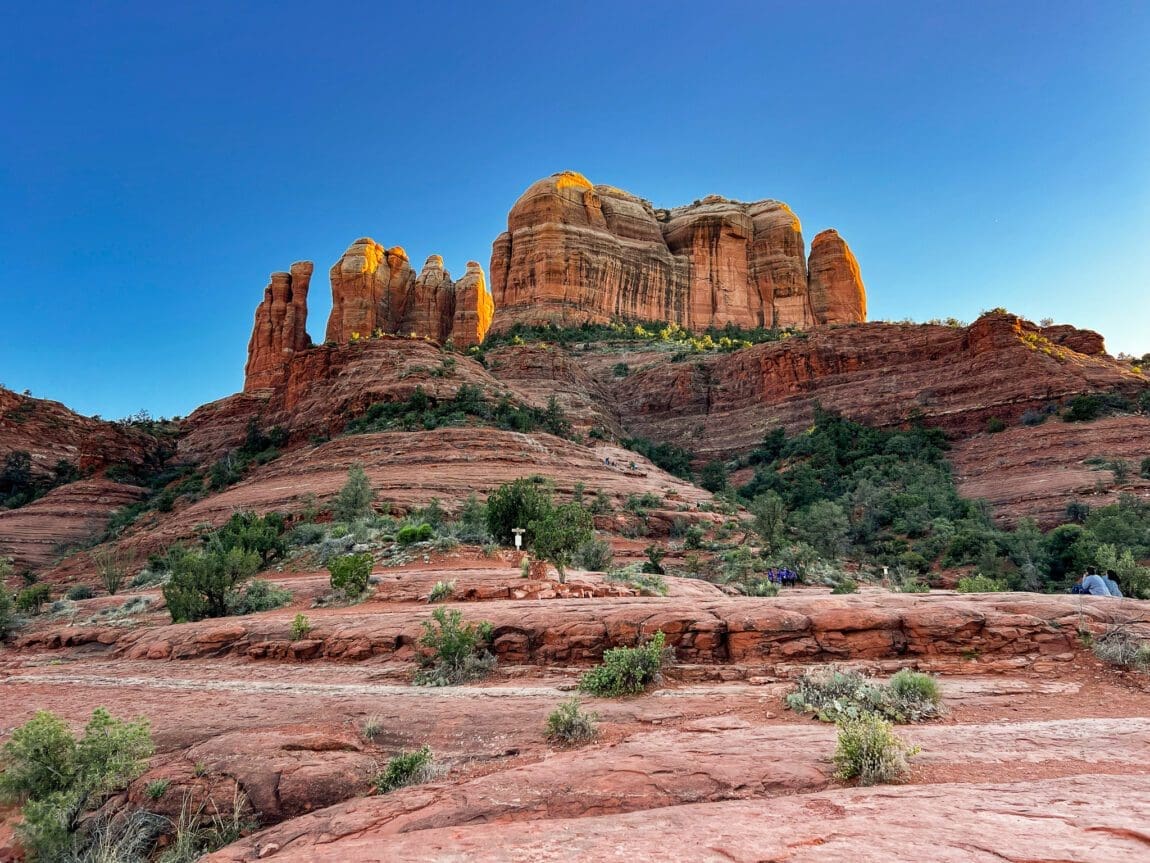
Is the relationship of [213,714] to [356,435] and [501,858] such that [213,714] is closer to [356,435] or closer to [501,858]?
[501,858]

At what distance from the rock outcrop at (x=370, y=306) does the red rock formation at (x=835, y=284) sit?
1721 inches

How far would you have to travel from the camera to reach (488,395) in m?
41.1

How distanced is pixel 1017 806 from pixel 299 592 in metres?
16.2

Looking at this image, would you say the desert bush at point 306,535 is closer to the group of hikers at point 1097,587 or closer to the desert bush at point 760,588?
the desert bush at point 760,588

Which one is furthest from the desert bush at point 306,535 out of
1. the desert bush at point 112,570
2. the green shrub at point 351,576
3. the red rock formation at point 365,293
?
the red rock formation at point 365,293

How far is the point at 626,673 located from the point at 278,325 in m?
78.7

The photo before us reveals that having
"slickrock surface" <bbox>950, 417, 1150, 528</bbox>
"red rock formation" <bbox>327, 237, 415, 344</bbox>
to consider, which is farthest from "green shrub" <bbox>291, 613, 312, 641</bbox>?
"red rock formation" <bbox>327, 237, 415, 344</bbox>

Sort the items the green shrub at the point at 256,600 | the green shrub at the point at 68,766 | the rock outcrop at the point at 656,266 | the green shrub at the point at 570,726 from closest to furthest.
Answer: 1. the green shrub at the point at 68,766
2. the green shrub at the point at 570,726
3. the green shrub at the point at 256,600
4. the rock outcrop at the point at 656,266

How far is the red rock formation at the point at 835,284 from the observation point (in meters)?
75.6

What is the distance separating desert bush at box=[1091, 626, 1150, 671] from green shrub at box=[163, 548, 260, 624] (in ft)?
56.8

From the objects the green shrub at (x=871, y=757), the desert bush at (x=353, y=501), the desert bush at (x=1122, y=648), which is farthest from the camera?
the desert bush at (x=353, y=501)

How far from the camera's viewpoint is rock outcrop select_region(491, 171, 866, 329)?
2808 inches

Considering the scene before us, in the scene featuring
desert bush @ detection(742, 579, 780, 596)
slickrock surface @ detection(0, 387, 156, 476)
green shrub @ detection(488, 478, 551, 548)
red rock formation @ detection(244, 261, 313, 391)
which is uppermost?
red rock formation @ detection(244, 261, 313, 391)

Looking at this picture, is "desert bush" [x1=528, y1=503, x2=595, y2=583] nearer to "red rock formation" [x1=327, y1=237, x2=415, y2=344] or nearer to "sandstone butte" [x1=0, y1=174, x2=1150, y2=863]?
"sandstone butte" [x1=0, y1=174, x2=1150, y2=863]
